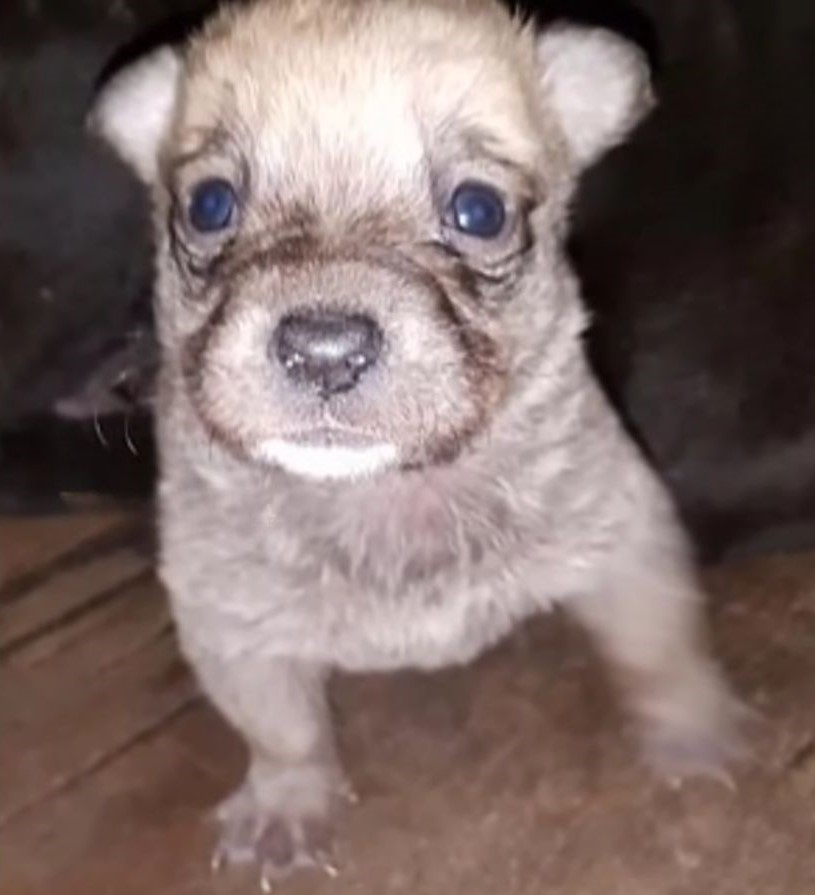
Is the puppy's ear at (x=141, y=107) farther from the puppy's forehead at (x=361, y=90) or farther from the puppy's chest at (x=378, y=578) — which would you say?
the puppy's chest at (x=378, y=578)

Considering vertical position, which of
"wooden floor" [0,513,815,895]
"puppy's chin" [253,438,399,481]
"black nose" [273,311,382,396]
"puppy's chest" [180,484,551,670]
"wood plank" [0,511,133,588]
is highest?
"black nose" [273,311,382,396]

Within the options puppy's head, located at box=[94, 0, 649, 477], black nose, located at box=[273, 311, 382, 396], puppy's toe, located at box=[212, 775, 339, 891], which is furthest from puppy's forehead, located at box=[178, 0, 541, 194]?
puppy's toe, located at box=[212, 775, 339, 891]

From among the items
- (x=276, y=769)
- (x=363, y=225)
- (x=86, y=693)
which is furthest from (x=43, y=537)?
(x=363, y=225)

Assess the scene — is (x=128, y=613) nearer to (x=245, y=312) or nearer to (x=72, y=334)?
(x=72, y=334)

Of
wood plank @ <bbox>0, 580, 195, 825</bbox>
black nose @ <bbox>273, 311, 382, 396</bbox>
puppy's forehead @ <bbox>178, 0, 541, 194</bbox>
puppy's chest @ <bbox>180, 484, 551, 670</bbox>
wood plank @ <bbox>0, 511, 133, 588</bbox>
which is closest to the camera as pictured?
black nose @ <bbox>273, 311, 382, 396</bbox>

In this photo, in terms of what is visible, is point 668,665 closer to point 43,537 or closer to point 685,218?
point 685,218

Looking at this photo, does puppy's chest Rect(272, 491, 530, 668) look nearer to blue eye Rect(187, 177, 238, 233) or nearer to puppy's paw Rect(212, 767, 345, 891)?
puppy's paw Rect(212, 767, 345, 891)
